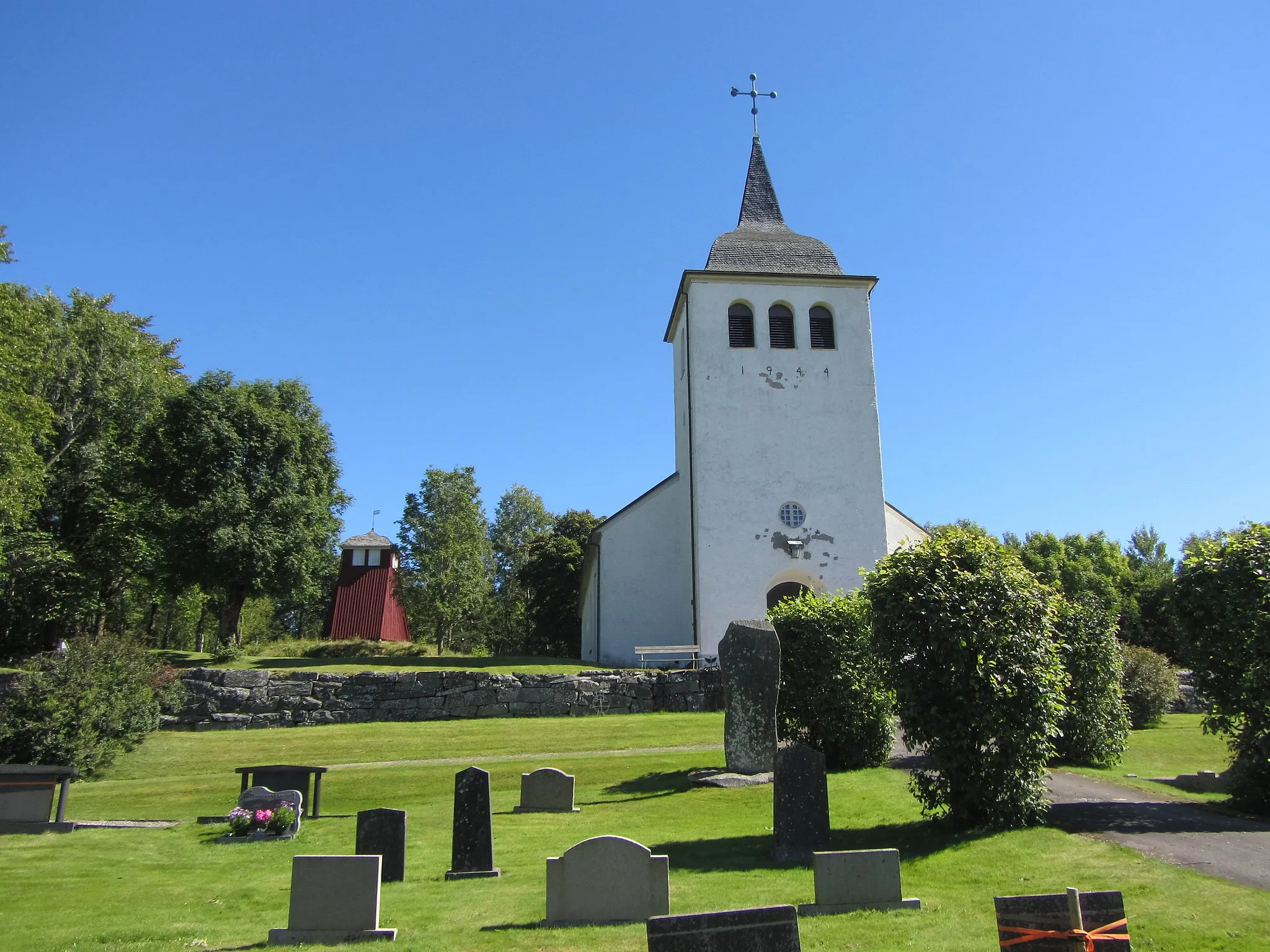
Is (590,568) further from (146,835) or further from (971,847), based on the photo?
(971,847)

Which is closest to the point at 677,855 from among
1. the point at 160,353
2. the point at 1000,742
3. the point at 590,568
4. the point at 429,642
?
the point at 1000,742

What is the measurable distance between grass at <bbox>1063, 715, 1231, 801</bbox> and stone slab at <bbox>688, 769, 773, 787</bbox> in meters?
4.88

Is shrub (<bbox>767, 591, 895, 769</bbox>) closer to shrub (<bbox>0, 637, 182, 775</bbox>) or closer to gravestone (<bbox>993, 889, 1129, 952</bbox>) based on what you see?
gravestone (<bbox>993, 889, 1129, 952</bbox>)

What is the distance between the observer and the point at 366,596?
5600 centimetres

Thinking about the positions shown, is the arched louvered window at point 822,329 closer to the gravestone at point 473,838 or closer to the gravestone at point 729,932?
the gravestone at point 473,838

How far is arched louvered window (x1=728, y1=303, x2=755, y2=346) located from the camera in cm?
2980

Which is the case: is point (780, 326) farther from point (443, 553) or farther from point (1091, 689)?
point (443, 553)

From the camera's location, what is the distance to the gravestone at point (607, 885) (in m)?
7.29

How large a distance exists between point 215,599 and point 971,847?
39.1 m

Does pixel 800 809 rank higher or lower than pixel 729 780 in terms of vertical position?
higher

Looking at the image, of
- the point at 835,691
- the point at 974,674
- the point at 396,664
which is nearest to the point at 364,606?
the point at 396,664

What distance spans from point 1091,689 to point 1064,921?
9720 mm

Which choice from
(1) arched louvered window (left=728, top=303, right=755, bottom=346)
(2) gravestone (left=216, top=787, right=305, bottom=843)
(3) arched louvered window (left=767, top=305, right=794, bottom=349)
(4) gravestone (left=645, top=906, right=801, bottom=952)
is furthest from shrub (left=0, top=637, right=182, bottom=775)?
(3) arched louvered window (left=767, top=305, right=794, bottom=349)

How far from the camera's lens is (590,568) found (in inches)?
1523
